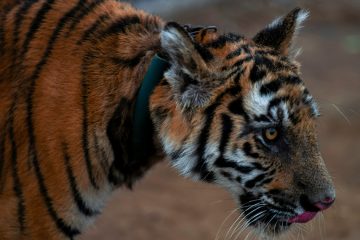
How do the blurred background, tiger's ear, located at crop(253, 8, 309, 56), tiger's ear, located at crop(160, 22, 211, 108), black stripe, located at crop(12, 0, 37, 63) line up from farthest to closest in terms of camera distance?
the blurred background < black stripe, located at crop(12, 0, 37, 63) < tiger's ear, located at crop(253, 8, 309, 56) < tiger's ear, located at crop(160, 22, 211, 108)

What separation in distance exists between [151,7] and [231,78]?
13.7 feet

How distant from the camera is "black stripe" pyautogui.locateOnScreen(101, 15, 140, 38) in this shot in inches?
119

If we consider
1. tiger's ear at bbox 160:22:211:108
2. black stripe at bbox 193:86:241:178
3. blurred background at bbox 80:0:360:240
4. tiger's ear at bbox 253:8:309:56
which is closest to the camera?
tiger's ear at bbox 160:22:211:108

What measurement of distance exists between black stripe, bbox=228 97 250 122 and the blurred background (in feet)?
1.73

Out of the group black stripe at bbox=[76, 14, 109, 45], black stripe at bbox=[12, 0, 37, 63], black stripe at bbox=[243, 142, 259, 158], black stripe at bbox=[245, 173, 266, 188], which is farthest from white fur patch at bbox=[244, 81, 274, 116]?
black stripe at bbox=[12, 0, 37, 63]

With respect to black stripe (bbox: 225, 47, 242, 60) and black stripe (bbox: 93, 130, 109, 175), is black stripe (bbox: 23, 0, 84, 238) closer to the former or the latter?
black stripe (bbox: 93, 130, 109, 175)

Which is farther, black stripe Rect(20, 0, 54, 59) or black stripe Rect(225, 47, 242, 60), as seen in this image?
black stripe Rect(20, 0, 54, 59)

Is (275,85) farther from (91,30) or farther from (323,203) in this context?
(91,30)

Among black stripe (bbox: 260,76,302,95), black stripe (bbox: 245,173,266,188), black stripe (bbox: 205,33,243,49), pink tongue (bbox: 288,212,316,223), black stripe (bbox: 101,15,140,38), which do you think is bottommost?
pink tongue (bbox: 288,212,316,223)

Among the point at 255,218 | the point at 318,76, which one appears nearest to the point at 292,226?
the point at 255,218

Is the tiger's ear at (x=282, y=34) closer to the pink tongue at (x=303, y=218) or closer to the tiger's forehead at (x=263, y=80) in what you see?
the tiger's forehead at (x=263, y=80)

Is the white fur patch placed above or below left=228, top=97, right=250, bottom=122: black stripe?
above

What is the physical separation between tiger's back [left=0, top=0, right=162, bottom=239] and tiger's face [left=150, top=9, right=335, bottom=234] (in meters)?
0.21

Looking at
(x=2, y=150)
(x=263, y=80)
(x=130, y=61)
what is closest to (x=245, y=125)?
(x=263, y=80)
